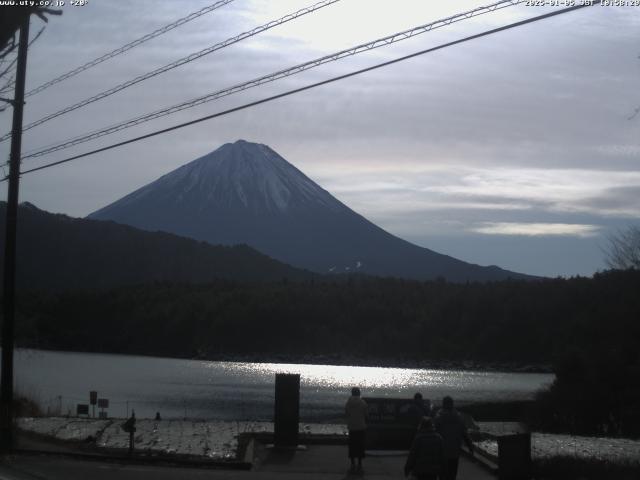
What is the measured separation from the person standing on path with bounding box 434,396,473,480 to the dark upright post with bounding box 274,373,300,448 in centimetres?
559

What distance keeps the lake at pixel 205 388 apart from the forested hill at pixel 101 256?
190ft

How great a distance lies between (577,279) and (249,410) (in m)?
75.2

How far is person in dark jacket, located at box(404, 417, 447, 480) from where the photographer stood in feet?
40.6

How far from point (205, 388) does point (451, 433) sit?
62133 mm

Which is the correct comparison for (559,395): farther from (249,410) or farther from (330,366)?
(330,366)

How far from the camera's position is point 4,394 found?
20719 mm

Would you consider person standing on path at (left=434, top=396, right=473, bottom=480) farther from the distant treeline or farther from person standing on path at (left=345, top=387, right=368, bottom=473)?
the distant treeline

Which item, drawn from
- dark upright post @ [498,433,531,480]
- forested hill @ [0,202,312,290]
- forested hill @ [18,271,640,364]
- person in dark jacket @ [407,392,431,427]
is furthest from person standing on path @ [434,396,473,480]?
forested hill @ [0,202,312,290]

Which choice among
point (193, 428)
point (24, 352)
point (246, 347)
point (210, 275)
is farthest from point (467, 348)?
point (193, 428)

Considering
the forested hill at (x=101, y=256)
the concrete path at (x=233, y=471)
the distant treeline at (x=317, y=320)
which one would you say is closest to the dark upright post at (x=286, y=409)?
the concrete path at (x=233, y=471)

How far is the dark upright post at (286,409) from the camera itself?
1947cm

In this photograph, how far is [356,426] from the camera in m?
16.9

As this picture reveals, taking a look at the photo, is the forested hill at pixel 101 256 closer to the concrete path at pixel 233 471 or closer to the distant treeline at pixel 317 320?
the distant treeline at pixel 317 320

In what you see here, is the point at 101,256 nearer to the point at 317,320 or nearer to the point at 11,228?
the point at 317,320
